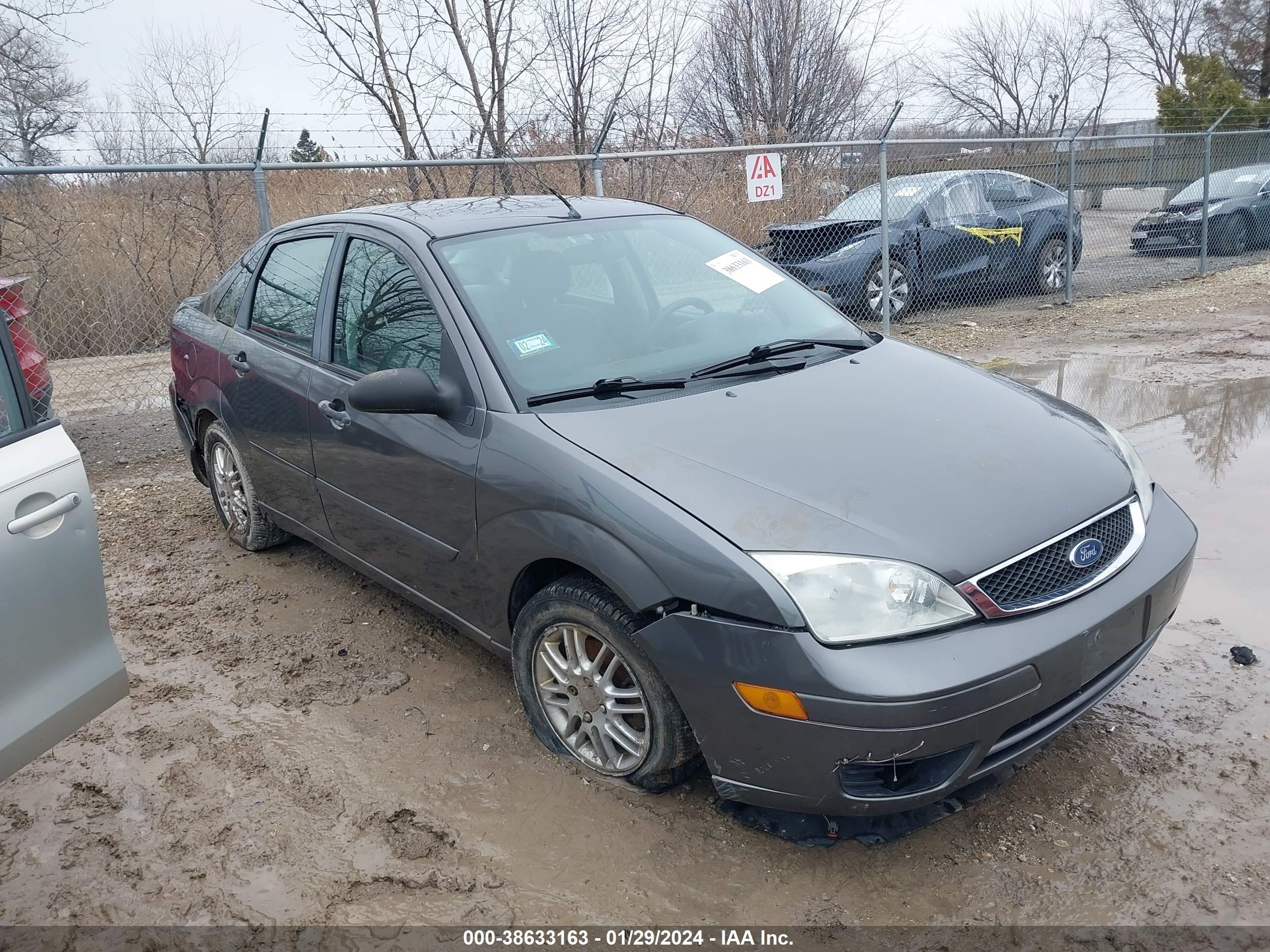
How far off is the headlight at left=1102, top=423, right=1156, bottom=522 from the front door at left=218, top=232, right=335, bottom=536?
3003mm

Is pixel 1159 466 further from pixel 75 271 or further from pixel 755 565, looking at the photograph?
pixel 75 271

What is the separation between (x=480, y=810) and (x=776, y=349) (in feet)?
6.06

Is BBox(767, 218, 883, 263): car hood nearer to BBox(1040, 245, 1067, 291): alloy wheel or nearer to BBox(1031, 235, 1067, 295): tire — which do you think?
BBox(1031, 235, 1067, 295): tire

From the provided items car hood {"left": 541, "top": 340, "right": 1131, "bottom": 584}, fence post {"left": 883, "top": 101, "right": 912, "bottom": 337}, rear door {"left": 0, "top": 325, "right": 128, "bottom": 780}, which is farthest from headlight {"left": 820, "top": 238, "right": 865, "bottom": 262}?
rear door {"left": 0, "top": 325, "right": 128, "bottom": 780}

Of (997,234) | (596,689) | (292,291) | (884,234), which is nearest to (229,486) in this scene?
(292,291)

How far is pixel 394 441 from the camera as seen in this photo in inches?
135

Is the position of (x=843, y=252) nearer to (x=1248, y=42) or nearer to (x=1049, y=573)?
(x=1049, y=573)

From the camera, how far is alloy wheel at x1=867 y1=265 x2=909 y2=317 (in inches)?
410

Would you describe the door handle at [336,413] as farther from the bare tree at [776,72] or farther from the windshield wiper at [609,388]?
the bare tree at [776,72]

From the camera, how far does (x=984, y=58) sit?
4400cm

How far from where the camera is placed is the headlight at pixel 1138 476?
2961 mm

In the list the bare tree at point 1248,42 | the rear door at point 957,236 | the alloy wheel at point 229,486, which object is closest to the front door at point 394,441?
the alloy wheel at point 229,486

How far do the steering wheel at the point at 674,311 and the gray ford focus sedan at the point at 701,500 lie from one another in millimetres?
13

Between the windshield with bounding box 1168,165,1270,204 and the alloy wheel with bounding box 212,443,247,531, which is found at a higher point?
the windshield with bounding box 1168,165,1270,204
